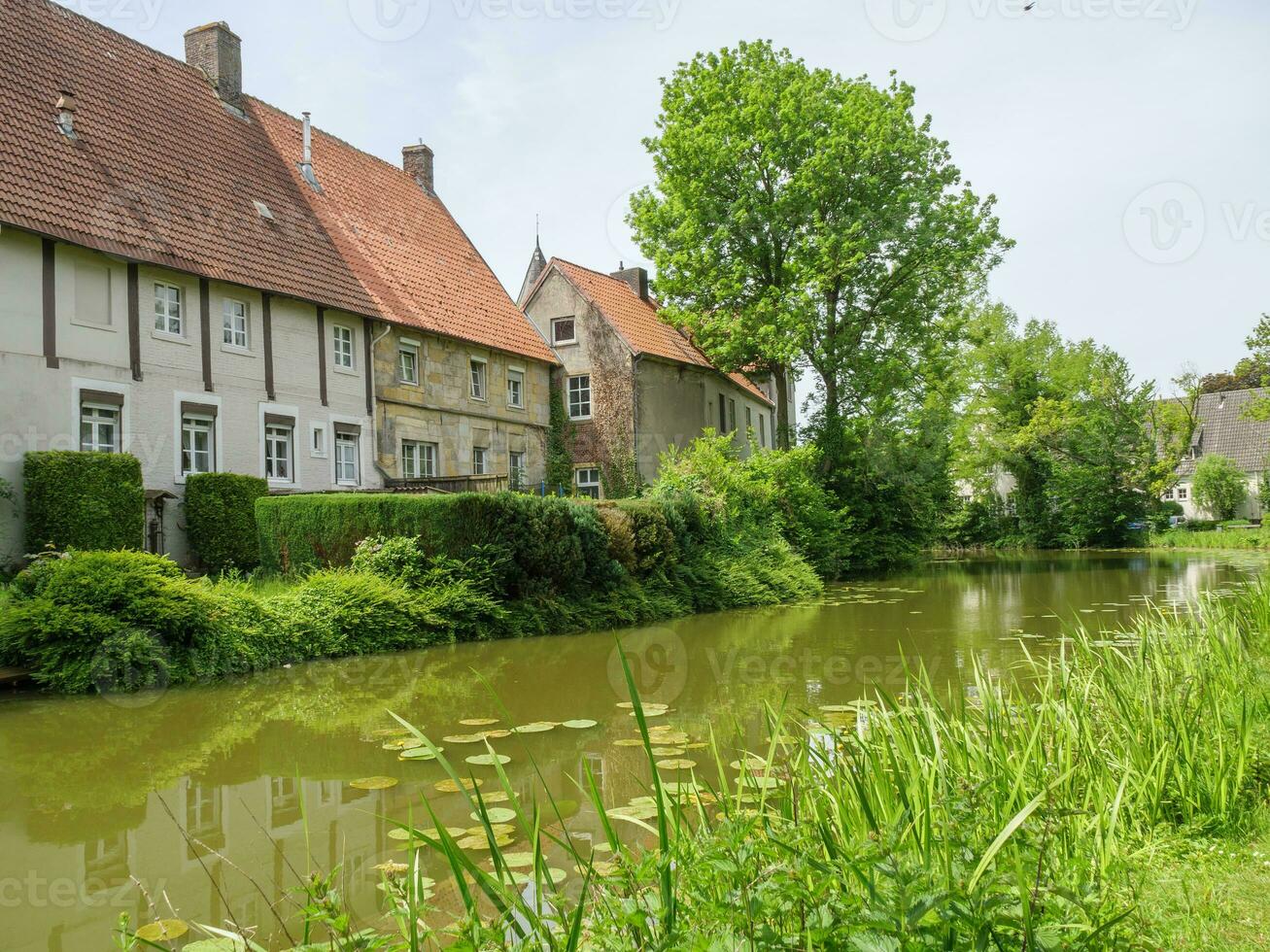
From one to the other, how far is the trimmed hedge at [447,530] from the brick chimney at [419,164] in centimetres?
1897

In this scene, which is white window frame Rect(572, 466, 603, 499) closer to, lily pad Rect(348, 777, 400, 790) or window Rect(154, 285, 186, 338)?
window Rect(154, 285, 186, 338)

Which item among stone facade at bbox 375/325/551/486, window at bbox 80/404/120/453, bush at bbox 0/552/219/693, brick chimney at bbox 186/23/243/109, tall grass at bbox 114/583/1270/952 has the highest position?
brick chimney at bbox 186/23/243/109

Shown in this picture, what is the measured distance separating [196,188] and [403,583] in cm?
1171

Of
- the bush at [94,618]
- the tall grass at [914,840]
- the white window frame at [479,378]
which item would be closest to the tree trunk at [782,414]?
the white window frame at [479,378]

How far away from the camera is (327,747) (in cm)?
733

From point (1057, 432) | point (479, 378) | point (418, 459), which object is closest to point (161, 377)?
point (418, 459)

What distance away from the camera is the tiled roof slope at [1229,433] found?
195ft

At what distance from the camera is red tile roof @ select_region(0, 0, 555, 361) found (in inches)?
674

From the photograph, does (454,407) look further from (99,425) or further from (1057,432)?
(1057,432)

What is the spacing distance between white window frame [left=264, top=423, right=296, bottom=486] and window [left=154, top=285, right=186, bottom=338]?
2767 millimetres

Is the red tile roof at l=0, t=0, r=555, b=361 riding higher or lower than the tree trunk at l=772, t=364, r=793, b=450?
higher

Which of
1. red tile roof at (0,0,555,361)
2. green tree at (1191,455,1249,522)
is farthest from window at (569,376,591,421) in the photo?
green tree at (1191,455,1249,522)

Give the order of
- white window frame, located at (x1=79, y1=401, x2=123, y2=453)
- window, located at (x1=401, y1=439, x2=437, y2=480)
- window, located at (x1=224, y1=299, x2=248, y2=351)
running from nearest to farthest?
white window frame, located at (x1=79, y1=401, x2=123, y2=453), window, located at (x1=224, y1=299, x2=248, y2=351), window, located at (x1=401, y1=439, x2=437, y2=480)

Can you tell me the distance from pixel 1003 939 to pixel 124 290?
18.8m
